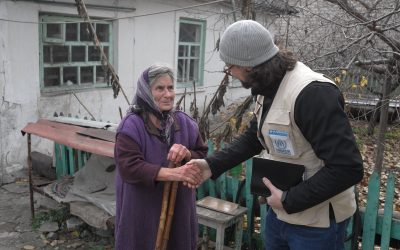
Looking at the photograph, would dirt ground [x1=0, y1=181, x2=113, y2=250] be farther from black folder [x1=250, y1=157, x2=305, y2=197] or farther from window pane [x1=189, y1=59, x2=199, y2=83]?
window pane [x1=189, y1=59, x2=199, y2=83]

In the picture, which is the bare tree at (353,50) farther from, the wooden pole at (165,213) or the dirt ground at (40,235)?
the dirt ground at (40,235)

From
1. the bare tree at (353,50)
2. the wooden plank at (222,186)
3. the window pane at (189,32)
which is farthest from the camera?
the window pane at (189,32)

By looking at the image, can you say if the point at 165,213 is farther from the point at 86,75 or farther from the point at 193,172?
the point at 86,75

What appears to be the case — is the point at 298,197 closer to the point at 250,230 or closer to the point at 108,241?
the point at 250,230

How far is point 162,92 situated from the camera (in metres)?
2.35

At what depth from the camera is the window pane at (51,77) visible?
6.32 metres

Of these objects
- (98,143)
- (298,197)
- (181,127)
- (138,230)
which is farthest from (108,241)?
(298,197)

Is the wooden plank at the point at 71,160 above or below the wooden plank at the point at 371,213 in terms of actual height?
below

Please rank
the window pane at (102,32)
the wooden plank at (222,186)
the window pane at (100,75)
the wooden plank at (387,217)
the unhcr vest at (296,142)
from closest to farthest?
1. the unhcr vest at (296,142)
2. the wooden plank at (387,217)
3. the wooden plank at (222,186)
4. the window pane at (102,32)
5. the window pane at (100,75)

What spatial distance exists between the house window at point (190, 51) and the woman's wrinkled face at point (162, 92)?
22.7 feet

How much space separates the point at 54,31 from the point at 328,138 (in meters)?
5.68

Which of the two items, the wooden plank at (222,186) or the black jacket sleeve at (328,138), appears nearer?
the black jacket sleeve at (328,138)

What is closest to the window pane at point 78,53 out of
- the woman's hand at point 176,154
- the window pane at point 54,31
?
the window pane at point 54,31

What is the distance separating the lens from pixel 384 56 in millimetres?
5074
